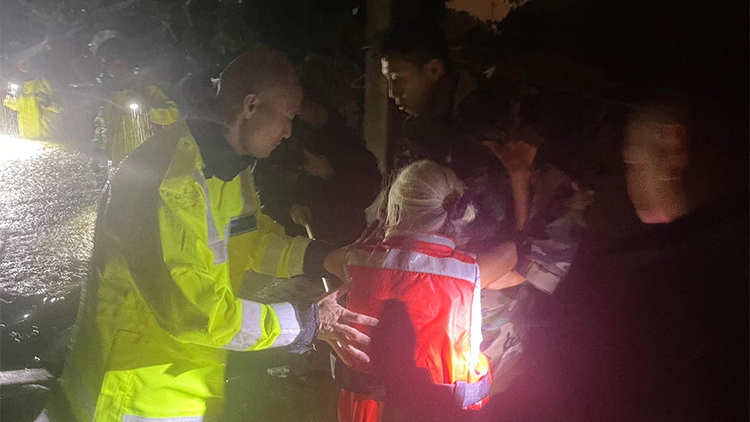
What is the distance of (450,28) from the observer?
227 cm

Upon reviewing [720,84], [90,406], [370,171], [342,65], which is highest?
[342,65]

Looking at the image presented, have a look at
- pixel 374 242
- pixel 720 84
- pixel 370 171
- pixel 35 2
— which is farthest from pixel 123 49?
pixel 720 84

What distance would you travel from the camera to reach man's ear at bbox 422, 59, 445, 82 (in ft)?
7.12

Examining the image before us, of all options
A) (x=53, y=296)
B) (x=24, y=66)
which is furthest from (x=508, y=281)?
(x=53, y=296)

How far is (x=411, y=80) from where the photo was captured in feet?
7.09

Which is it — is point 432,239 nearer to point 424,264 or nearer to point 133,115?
point 424,264

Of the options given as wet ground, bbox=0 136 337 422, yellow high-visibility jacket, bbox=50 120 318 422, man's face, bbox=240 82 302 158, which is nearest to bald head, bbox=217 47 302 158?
man's face, bbox=240 82 302 158

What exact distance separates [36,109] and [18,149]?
0.53m

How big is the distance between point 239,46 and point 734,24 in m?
2.13

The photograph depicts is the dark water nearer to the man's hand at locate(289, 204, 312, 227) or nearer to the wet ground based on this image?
the wet ground

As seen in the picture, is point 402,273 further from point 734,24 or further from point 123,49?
point 123,49

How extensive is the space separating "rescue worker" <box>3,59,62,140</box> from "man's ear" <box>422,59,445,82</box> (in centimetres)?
189

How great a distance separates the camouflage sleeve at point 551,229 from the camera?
1.67 metres

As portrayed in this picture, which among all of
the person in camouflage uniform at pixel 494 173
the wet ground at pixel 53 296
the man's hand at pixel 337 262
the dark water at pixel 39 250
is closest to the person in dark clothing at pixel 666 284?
the person in camouflage uniform at pixel 494 173
